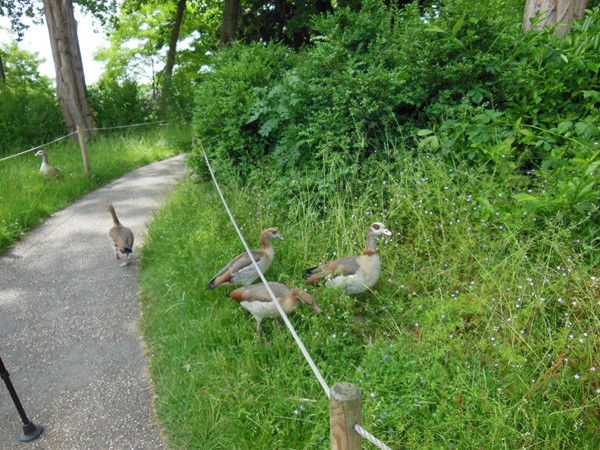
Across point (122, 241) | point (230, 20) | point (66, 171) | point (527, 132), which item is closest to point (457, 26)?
point (527, 132)

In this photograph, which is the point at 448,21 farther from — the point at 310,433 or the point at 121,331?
the point at 121,331

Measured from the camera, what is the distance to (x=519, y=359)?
283 centimetres

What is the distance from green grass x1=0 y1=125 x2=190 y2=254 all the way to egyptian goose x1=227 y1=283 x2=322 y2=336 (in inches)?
197

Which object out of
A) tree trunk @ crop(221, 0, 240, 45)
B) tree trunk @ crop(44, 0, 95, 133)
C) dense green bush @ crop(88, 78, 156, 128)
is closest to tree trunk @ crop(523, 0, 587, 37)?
tree trunk @ crop(221, 0, 240, 45)

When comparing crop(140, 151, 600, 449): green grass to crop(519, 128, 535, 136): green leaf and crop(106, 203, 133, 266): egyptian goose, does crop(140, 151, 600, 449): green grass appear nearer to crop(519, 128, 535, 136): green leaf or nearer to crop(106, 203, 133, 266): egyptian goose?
crop(519, 128, 535, 136): green leaf

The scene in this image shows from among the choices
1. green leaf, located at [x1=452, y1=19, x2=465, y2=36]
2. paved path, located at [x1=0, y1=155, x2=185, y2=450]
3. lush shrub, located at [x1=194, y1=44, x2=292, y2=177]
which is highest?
green leaf, located at [x1=452, y1=19, x2=465, y2=36]

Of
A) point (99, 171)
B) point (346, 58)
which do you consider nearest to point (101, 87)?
point (99, 171)

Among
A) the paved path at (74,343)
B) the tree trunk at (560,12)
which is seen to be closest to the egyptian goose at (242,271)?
the paved path at (74,343)

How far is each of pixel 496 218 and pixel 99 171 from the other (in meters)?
9.38

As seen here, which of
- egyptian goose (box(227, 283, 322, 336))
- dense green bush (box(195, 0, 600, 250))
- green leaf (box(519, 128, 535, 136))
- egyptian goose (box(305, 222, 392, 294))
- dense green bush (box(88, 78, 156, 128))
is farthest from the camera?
dense green bush (box(88, 78, 156, 128))

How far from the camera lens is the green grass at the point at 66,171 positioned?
7.49 metres

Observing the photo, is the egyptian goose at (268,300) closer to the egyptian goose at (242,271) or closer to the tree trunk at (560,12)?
the egyptian goose at (242,271)

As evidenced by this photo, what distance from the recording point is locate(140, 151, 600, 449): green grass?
2695mm

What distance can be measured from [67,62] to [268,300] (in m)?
12.0
